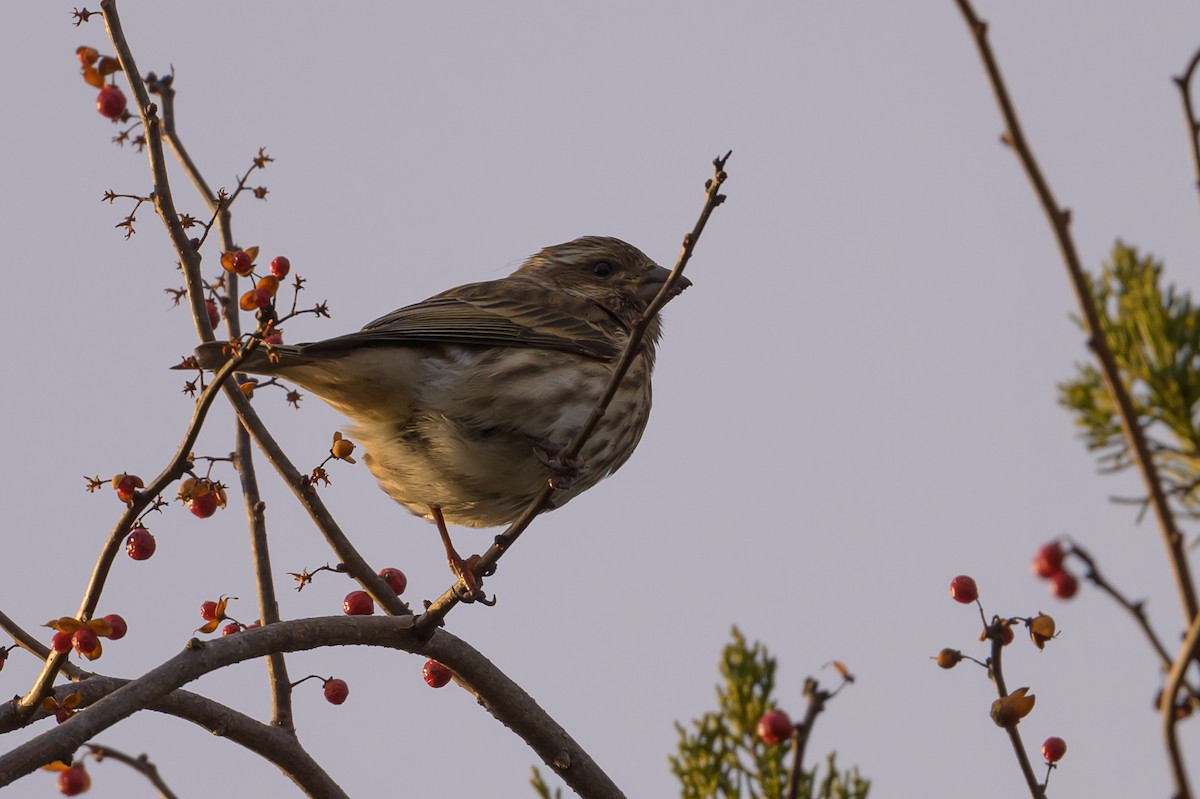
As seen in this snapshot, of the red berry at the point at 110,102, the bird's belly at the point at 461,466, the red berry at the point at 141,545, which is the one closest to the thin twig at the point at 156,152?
the red berry at the point at 110,102

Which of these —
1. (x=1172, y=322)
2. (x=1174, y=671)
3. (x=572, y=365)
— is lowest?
(x=1174, y=671)

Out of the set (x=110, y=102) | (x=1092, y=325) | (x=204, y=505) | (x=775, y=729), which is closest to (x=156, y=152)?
(x=110, y=102)

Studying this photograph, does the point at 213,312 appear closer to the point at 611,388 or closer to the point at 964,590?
the point at 611,388

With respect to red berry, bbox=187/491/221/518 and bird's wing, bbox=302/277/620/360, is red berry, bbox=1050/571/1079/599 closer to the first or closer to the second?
red berry, bbox=187/491/221/518

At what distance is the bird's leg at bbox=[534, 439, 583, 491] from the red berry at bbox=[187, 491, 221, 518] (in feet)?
3.85

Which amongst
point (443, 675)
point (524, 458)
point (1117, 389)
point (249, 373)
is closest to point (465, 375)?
point (524, 458)

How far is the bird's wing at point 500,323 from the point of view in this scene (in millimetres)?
6527

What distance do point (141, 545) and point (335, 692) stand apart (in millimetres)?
1031

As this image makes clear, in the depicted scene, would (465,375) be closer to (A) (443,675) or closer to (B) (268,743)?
(A) (443,675)

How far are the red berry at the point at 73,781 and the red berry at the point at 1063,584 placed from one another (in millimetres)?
3114

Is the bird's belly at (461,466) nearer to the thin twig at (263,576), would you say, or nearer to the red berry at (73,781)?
the thin twig at (263,576)

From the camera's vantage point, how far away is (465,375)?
6.61 m

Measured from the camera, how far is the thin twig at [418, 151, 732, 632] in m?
3.88

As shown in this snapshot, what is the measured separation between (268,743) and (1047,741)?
2440 millimetres
